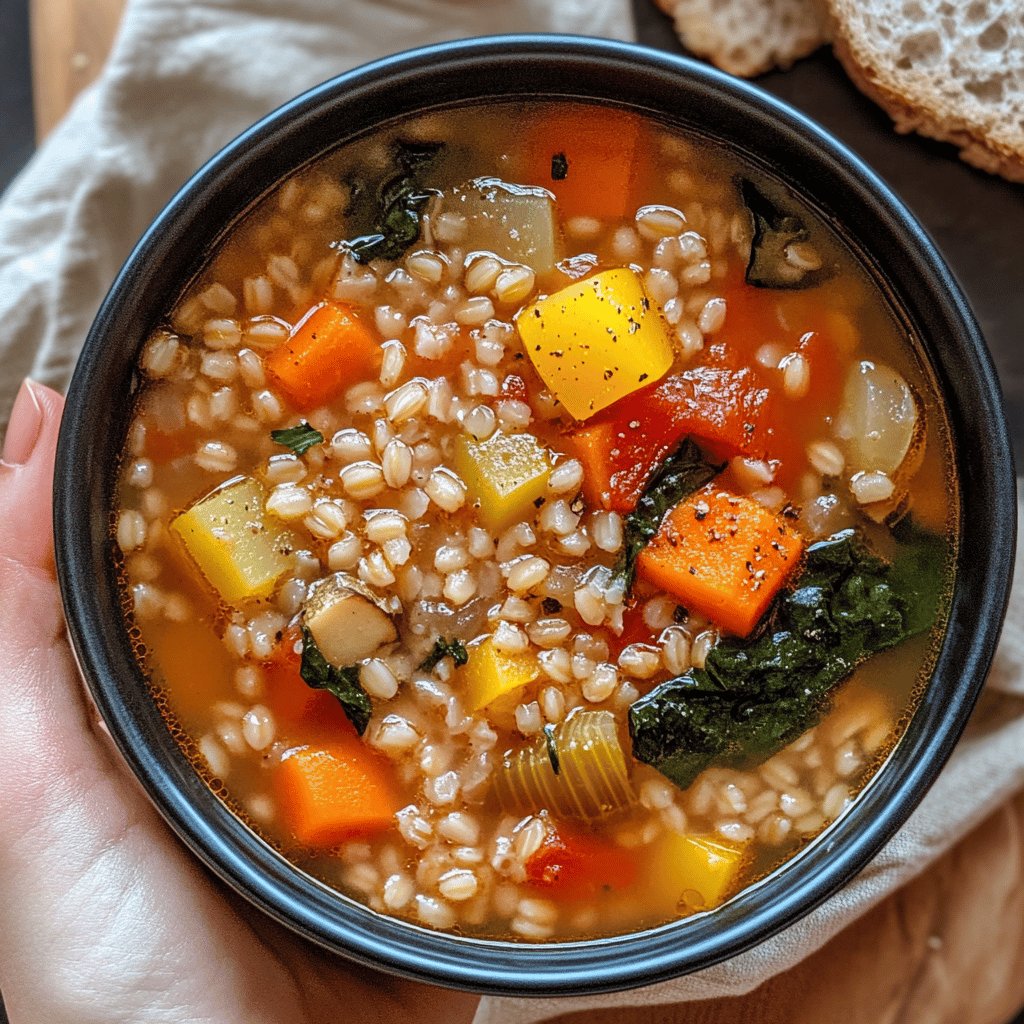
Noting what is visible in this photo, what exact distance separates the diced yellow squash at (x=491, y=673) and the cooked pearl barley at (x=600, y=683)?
0.31 ft

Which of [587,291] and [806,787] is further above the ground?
[587,291]

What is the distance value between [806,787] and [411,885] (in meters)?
0.77

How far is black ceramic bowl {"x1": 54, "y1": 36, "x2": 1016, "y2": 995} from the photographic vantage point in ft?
6.87

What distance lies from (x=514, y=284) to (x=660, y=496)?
48 cm

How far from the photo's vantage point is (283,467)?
7.13 feet

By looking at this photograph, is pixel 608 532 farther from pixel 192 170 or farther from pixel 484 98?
pixel 192 170

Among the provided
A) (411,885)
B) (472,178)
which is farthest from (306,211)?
(411,885)

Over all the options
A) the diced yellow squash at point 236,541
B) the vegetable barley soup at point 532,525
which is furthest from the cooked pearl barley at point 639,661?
the diced yellow squash at point 236,541

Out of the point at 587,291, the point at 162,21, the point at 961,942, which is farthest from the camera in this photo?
the point at 961,942

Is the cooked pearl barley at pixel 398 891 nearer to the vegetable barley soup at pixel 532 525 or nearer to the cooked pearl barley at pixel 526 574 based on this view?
the vegetable barley soup at pixel 532 525

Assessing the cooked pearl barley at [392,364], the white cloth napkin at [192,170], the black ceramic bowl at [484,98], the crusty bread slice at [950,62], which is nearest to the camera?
the black ceramic bowl at [484,98]

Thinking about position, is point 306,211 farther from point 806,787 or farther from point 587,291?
point 806,787

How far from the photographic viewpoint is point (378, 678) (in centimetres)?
216

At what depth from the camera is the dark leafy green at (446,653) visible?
2.18m
